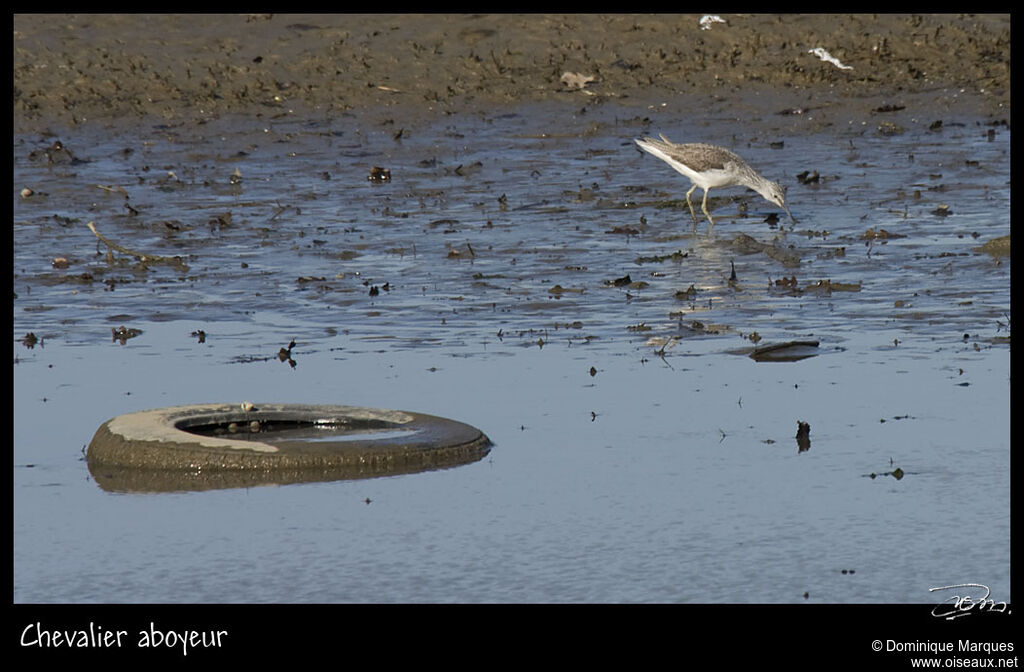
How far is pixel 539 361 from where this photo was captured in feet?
33.0

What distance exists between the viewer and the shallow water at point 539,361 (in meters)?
6.50

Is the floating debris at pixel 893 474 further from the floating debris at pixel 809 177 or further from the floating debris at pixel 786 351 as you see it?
A: the floating debris at pixel 809 177

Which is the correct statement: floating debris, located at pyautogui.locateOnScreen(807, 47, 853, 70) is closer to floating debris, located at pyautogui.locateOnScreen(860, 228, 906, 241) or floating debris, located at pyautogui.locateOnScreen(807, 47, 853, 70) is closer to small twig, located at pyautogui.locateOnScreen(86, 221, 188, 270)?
floating debris, located at pyautogui.locateOnScreen(860, 228, 906, 241)

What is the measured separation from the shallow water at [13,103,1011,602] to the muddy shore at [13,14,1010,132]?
1.47 meters

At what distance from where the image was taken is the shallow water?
256 inches

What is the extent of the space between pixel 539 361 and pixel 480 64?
12558 millimetres

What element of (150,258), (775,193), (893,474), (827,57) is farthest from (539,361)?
(827,57)

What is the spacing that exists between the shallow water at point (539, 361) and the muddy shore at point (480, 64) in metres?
1.47

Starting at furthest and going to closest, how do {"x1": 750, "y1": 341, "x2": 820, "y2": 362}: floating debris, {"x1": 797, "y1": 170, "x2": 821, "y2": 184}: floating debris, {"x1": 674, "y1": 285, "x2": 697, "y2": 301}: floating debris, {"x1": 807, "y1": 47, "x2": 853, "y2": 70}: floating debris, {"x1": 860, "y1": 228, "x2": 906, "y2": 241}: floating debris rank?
{"x1": 807, "y1": 47, "x2": 853, "y2": 70}: floating debris, {"x1": 797, "y1": 170, "x2": 821, "y2": 184}: floating debris, {"x1": 860, "y1": 228, "x2": 906, "y2": 241}: floating debris, {"x1": 674, "y1": 285, "x2": 697, "y2": 301}: floating debris, {"x1": 750, "y1": 341, "x2": 820, "y2": 362}: floating debris

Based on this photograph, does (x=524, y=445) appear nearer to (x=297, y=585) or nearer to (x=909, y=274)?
(x=297, y=585)

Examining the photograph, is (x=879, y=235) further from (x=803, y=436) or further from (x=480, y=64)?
(x=480, y=64)

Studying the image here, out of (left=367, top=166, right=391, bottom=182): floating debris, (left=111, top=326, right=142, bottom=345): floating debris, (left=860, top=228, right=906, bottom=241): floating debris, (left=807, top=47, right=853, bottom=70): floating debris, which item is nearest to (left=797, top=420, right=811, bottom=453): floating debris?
(left=111, top=326, right=142, bottom=345): floating debris

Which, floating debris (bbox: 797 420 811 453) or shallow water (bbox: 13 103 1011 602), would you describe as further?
floating debris (bbox: 797 420 811 453)
